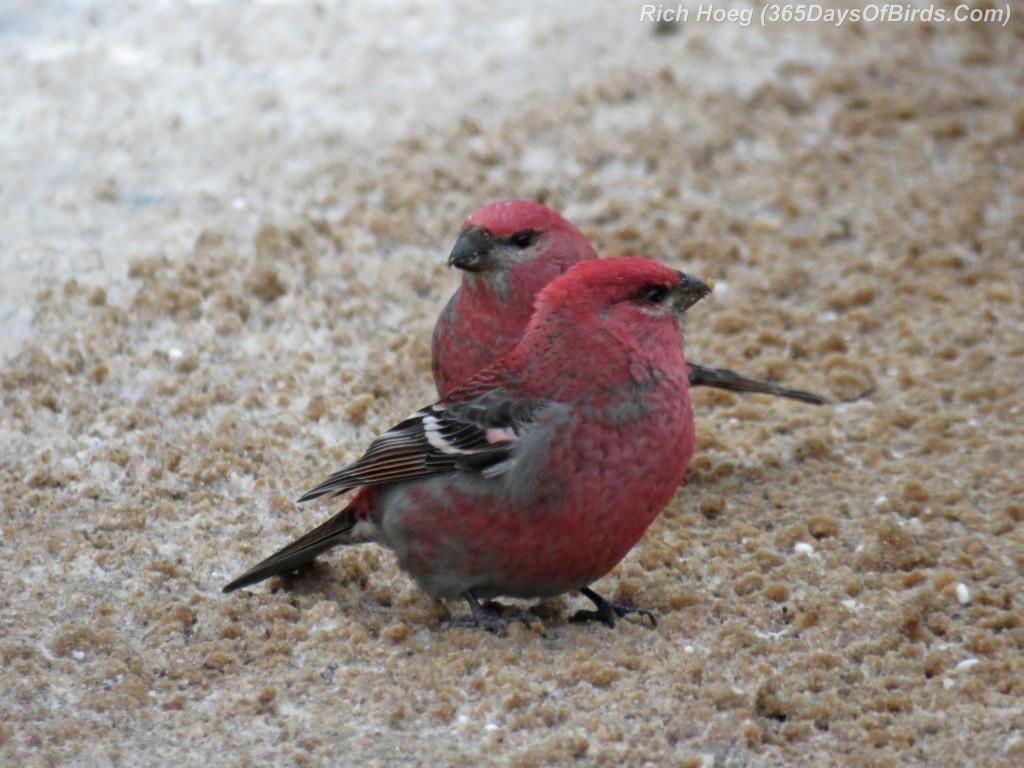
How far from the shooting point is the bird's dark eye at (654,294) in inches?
159

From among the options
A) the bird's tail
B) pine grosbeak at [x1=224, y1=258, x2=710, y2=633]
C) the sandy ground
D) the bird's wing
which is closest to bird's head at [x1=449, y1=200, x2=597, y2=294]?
pine grosbeak at [x1=224, y1=258, x2=710, y2=633]

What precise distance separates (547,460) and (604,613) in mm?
529

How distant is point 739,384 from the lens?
4.99 metres

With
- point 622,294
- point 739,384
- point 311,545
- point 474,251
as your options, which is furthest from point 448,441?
point 739,384

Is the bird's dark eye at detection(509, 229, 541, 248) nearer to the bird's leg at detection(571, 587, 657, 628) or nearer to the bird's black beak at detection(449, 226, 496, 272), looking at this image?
the bird's black beak at detection(449, 226, 496, 272)

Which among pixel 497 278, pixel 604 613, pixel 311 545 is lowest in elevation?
pixel 604 613

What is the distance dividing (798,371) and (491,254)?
1403 millimetres

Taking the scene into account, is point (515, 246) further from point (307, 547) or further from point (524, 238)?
point (307, 547)

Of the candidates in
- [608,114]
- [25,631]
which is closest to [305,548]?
[25,631]

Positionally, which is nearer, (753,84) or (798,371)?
(798,371)

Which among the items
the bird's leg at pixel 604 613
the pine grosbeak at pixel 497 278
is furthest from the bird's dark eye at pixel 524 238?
the bird's leg at pixel 604 613

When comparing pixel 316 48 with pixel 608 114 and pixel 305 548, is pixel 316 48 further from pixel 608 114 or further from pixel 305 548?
pixel 305 548

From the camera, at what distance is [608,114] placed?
6660 millimetres

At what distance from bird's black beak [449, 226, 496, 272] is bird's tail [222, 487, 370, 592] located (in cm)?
85
